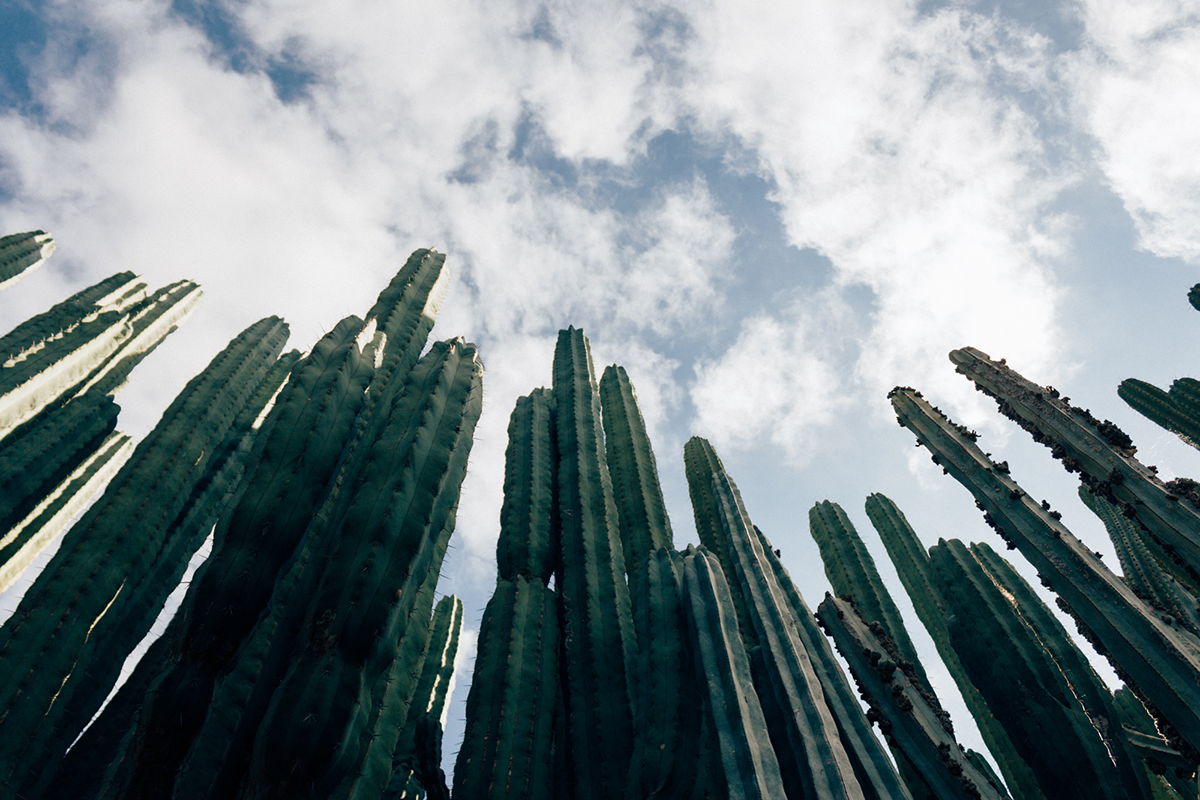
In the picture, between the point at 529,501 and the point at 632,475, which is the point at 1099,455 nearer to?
the point at 632,475

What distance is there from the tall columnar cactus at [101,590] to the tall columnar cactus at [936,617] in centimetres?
659

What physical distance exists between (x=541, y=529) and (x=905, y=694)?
2951mm

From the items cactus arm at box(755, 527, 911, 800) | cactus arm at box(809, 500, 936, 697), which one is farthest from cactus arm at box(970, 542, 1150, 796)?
cactus arm at box(755, 527, 911, 800)

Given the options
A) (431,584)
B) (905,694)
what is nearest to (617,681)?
(431,584)

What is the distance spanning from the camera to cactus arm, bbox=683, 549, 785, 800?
276 cm

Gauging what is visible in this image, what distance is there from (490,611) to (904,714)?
3.00 meters

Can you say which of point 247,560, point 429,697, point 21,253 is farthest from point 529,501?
point 21,253

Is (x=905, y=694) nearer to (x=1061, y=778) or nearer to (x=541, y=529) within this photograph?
(x=1061, y=778)

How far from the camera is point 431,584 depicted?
3322 mm

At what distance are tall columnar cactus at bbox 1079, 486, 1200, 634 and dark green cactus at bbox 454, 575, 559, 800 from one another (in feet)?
14.3

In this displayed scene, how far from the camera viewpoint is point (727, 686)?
320cm

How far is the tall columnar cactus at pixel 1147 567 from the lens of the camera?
463cm

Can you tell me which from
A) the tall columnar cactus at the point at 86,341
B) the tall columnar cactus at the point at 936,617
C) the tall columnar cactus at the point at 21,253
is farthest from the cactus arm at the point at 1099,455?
the tall columnar cactus at the point at 21,253

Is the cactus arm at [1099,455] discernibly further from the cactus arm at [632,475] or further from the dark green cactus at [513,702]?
the dark green cactus at [513,702]
